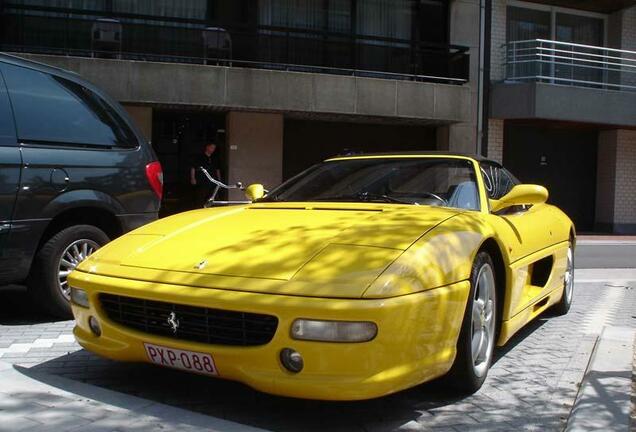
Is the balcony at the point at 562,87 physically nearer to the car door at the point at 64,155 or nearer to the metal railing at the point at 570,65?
the metal railing at the point at 570,65

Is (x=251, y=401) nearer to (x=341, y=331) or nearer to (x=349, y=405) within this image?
(x=349, y=405)

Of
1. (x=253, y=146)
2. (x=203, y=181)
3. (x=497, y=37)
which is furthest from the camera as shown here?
(x=497, y=37)

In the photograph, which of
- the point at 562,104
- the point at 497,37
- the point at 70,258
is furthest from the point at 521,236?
the point at 497,37

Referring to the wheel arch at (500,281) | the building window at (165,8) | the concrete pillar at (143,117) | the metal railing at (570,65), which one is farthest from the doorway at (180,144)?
the wheel arch at (500,281)

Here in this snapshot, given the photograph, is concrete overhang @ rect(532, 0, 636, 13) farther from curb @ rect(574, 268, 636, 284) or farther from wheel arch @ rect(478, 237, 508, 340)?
wheel arch @ rect(478, 237, 508, 340)

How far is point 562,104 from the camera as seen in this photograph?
52.3ft

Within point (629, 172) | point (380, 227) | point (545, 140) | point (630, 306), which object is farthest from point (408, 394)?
point (629, 172)

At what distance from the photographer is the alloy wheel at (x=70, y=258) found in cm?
515

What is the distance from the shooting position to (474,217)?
3967 mm

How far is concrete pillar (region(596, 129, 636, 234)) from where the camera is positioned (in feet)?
60.2

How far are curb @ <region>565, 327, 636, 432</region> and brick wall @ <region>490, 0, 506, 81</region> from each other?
13058mm

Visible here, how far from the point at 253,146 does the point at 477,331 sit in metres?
11.3

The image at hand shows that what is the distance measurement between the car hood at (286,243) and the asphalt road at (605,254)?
755cm

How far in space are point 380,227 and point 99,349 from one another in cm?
162
